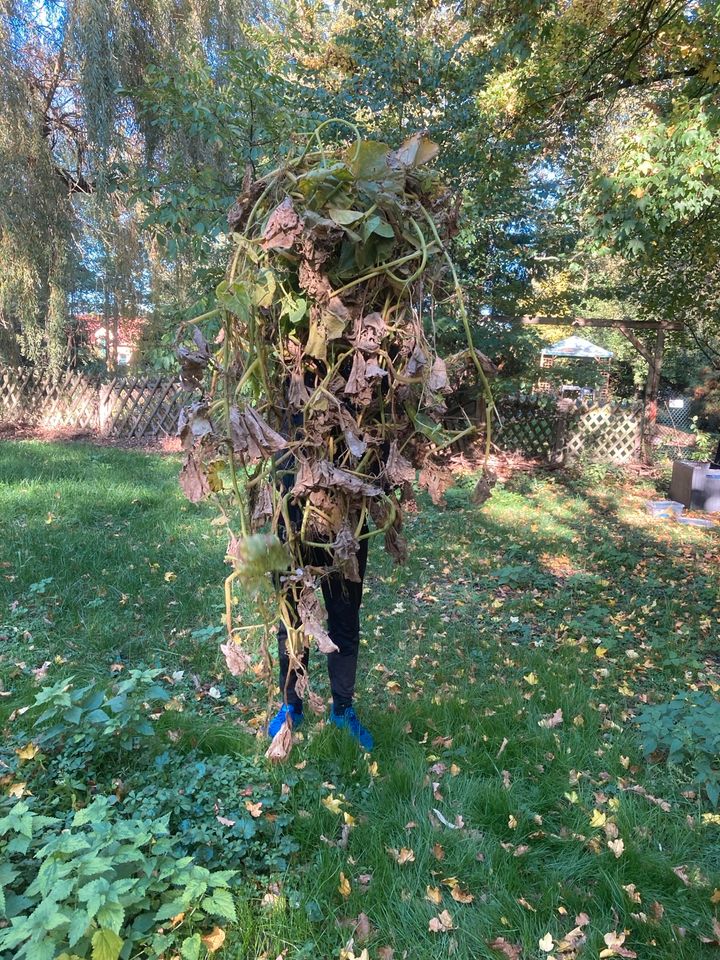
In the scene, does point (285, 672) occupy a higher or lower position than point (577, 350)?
lower

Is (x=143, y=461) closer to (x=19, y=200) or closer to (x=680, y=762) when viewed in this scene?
(x=19, y=200)

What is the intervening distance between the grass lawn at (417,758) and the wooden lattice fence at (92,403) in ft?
19.3

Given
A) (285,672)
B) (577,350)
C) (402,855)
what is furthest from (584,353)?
(402,855)

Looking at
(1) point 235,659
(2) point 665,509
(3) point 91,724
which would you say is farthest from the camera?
(2) point 665,509

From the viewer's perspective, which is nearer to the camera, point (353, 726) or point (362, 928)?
point (362, 928)

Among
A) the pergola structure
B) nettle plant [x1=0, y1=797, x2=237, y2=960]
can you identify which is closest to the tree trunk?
Result: the pergola structure

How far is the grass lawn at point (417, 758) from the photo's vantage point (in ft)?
5.42

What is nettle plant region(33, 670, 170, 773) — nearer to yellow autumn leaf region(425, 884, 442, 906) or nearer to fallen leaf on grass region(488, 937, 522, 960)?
yellow autumn leaf region(425, 884, 442, 906)

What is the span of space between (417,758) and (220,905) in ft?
3.29

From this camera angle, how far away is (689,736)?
7.76ft

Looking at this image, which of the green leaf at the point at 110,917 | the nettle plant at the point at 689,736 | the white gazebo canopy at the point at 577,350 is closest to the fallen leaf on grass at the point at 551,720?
the nettle plant at the point at 689,736


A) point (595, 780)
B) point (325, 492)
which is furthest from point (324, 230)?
point (595, 780)

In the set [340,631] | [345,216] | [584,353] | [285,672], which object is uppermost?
[584,353]

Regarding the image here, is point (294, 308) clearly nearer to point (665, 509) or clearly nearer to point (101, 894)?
point (101, 894)
